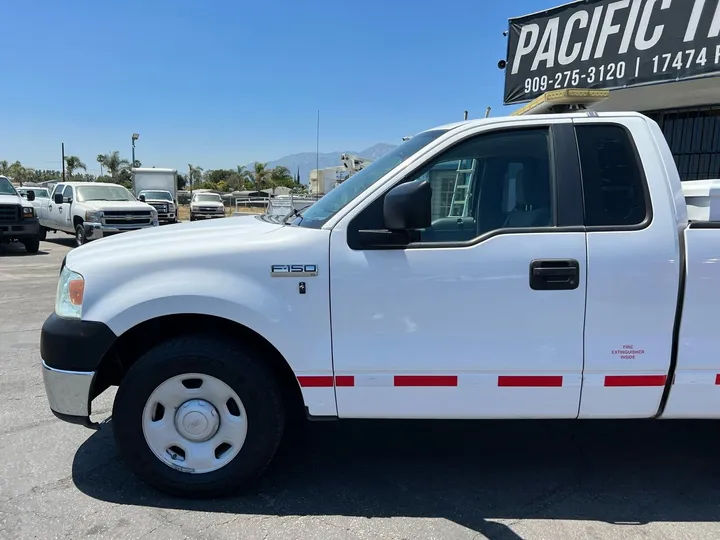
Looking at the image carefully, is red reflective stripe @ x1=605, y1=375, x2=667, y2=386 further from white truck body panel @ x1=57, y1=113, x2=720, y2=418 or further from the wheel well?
the wheel well

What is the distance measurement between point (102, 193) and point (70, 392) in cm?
1399

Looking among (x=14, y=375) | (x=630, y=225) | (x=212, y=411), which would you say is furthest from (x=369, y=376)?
(x=14, y=375)

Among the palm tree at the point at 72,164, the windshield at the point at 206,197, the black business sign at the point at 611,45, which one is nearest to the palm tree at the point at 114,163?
the palm tree at the point at 72,164

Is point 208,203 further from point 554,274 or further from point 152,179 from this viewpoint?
point 554,274

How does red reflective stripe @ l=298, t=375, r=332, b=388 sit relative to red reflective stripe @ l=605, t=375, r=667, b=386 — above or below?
below

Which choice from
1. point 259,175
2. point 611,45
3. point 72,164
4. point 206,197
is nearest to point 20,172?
point 72,164

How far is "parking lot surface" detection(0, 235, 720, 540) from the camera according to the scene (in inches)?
105

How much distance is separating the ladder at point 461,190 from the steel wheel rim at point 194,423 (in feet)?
5.28

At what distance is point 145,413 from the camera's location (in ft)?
9.30

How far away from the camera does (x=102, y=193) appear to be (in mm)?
15250

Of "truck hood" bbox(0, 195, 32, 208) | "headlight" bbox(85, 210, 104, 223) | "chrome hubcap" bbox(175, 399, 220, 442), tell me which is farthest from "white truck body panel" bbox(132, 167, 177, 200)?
"chrome hubcap" bbox(175, 399, 220, 442)

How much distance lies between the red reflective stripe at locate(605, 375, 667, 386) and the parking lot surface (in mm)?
698

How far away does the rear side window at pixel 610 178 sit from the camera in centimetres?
275

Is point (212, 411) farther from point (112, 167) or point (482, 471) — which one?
point (112, 167)
